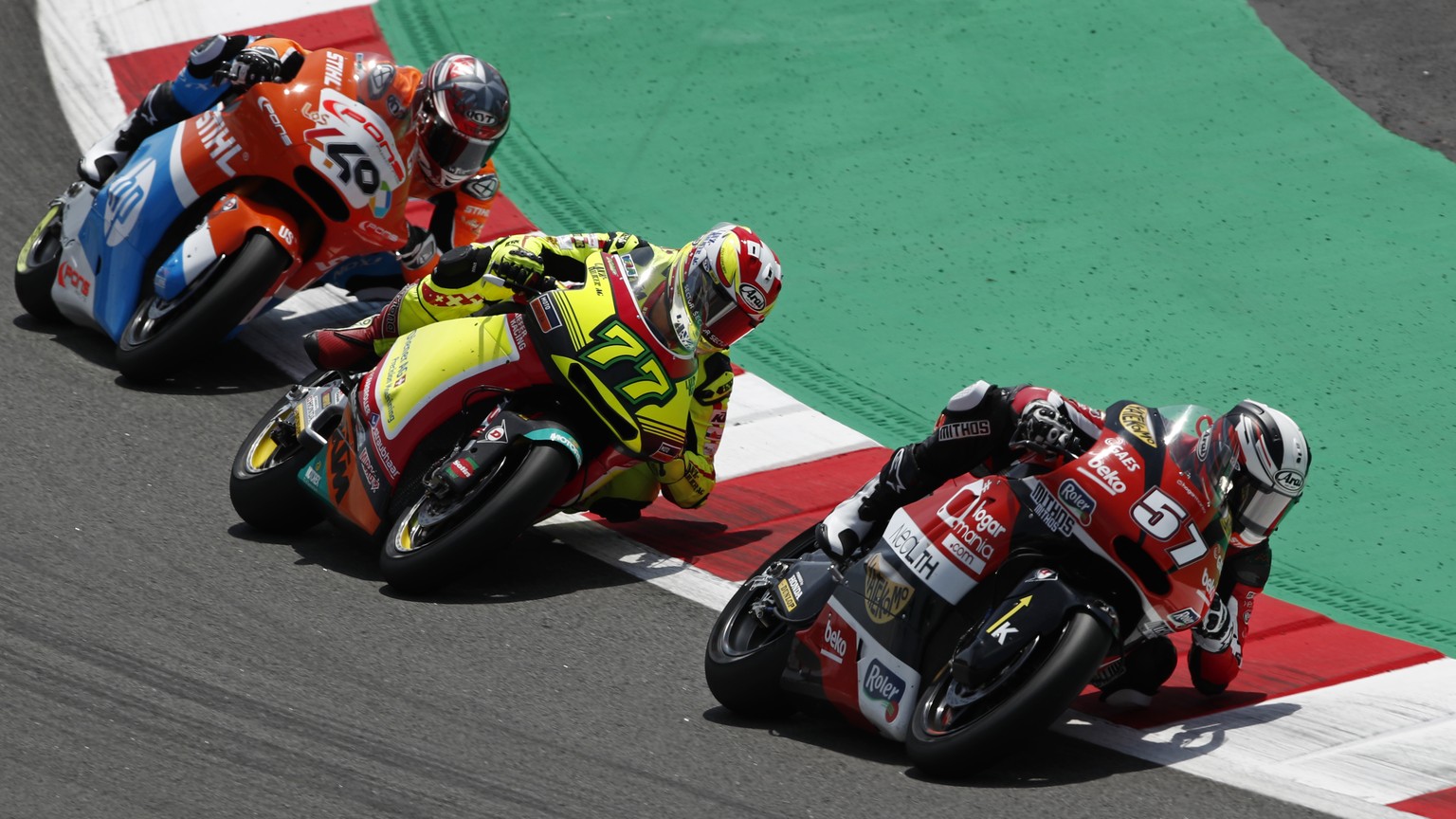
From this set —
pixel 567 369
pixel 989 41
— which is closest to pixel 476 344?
pixel 567 369

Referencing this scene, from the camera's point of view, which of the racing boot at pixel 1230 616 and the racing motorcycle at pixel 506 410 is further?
the racing motorcycle at pixel 506 410

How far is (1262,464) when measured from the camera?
19.4ft

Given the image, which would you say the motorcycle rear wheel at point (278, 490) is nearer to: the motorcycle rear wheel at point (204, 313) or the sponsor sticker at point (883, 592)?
the motorcycle rear wheel at point (204, 313)

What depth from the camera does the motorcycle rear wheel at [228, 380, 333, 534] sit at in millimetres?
7664

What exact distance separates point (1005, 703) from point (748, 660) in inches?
45.3

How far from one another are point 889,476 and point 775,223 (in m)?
4.99

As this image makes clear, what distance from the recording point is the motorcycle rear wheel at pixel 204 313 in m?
8.96

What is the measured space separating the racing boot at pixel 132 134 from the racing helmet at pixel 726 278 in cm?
389

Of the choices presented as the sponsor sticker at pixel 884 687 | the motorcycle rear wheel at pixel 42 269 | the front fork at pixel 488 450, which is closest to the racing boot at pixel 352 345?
the front fork at pixel 488 450

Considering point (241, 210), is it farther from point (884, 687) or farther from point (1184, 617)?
point (1184, 617)

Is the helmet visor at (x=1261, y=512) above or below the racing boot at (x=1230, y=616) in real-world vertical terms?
above

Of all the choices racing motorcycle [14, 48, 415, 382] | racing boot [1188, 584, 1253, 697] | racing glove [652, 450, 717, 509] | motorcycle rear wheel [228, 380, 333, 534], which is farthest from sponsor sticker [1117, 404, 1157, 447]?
racing motorcycle [14, 48, 415, 382]

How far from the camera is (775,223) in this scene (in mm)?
11227

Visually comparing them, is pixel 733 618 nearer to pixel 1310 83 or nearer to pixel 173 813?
pixel 173 813
